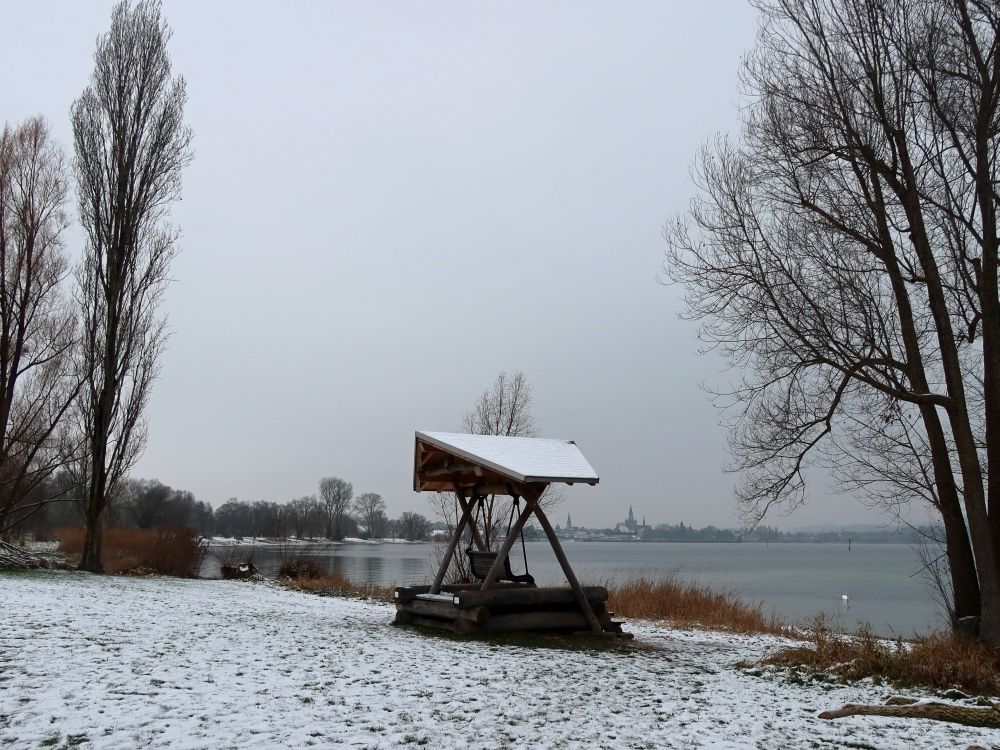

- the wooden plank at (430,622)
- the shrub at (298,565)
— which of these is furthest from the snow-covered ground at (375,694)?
the shrub at (298,565)

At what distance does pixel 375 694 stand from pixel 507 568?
572 cm

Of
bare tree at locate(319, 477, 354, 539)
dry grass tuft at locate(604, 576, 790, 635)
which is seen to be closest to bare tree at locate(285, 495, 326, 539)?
dry grass tuft at locate(604, 576, 790, 635)

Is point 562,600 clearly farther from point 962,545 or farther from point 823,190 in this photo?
point 823,190

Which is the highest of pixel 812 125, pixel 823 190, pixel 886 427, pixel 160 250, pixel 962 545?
pixel 160 250

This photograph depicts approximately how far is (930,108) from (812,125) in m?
1.44

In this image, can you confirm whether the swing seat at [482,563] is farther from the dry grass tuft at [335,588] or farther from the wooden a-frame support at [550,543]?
the dry grass tuft at [335,588]

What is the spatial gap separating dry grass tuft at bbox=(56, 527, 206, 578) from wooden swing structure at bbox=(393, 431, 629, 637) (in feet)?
47.2

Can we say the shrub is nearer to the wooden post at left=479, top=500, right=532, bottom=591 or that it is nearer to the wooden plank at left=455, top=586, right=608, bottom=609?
the wooden post at left=479, top=500, right=532, bottom=591

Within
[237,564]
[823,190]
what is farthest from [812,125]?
[237,564]

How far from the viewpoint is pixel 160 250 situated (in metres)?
20.5

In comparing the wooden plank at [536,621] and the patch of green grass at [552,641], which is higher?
the wooden plank at [536,621]

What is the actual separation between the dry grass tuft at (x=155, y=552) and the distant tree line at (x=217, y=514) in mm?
1248

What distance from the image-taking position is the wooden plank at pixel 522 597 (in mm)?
10312

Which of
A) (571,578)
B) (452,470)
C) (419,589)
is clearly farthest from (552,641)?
(452,470)
